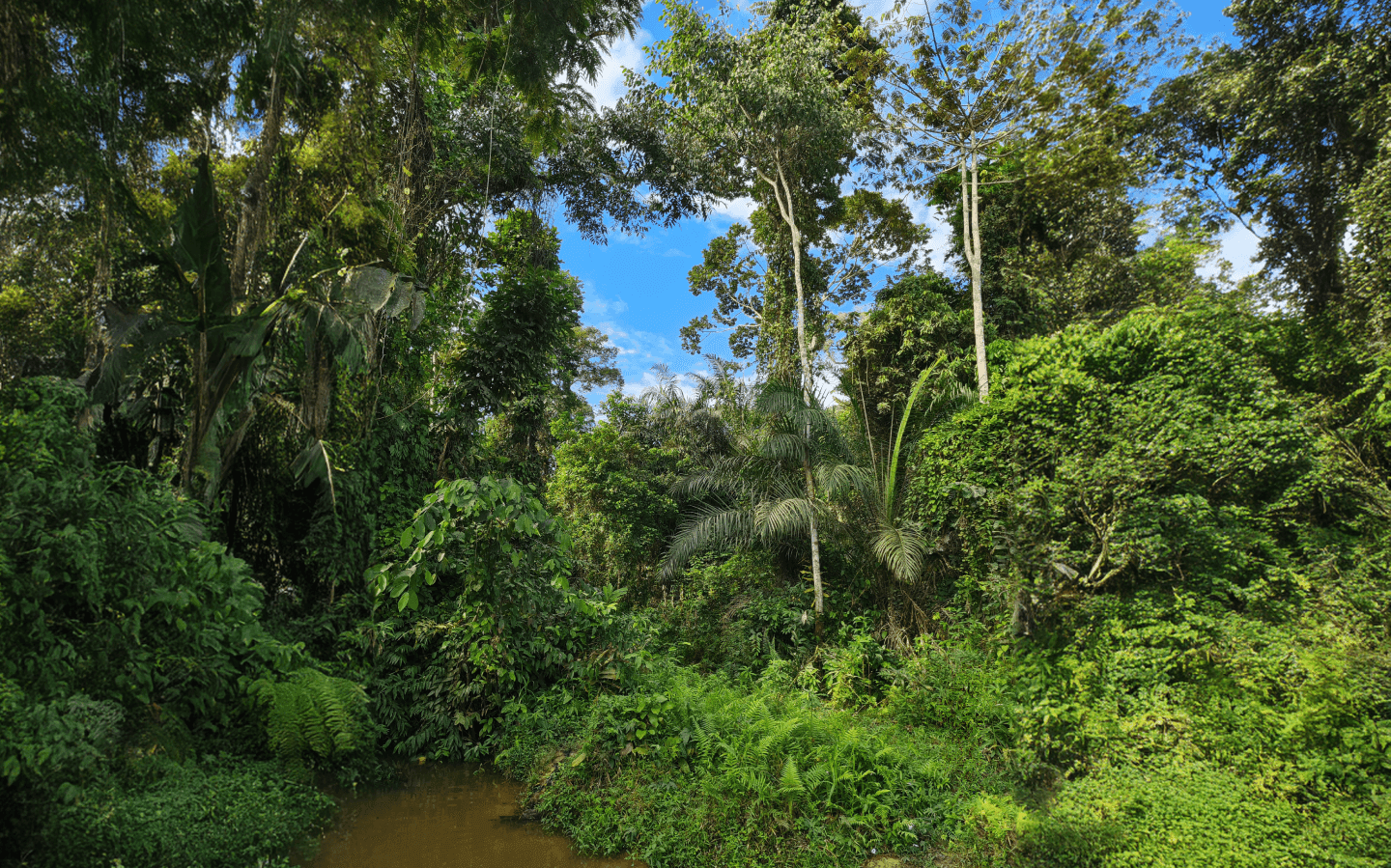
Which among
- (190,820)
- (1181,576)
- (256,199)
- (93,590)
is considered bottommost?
(190,820)

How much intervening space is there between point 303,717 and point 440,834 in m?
Answer: 1.27

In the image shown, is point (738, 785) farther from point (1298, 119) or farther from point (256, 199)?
point (1298, 119)

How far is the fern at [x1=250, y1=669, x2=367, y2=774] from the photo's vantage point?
4.25 metres

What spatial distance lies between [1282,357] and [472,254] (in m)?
11.1

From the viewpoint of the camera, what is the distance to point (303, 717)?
4.27 metres

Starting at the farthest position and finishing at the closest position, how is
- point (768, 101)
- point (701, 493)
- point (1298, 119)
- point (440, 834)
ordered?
point (701, 493) → point (768, 101) → point (1298, 119) → point (440, 834)

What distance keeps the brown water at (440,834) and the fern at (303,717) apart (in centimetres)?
48

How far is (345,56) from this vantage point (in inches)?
242

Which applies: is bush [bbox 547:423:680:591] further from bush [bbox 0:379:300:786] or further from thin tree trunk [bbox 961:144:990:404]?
bush [bbox 0:379:300:786]

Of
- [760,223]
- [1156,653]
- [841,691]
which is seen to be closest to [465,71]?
[760,223]

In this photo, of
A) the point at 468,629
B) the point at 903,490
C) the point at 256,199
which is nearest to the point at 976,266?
the point at 903,490

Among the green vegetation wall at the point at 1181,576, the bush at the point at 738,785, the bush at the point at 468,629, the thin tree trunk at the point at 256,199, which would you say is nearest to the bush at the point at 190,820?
the bush at the point at 468,629

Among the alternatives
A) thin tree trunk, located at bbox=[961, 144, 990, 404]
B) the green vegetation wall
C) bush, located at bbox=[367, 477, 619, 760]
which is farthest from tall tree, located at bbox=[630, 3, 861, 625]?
bush, located at bbox=[367, 477, 619, 760]

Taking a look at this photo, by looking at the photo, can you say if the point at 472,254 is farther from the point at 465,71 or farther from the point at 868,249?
the point at 868,249
